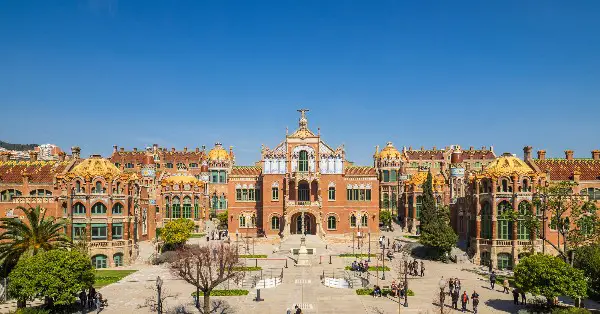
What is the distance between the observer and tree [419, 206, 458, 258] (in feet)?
191

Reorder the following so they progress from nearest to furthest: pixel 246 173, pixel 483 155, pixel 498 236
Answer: pixel 498 236, pixel 246 173, pixel 483 155

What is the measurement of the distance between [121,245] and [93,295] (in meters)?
19.4

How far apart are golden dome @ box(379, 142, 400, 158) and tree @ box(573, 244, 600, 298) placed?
65947 millimetres

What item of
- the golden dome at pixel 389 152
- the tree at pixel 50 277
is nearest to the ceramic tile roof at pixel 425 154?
the golden dome at pixel 389 152

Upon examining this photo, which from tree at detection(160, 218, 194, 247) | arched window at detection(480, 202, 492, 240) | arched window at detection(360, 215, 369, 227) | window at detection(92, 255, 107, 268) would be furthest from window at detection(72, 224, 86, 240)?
arched window at detection(480, 202, 492, 240)

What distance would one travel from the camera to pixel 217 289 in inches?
1704

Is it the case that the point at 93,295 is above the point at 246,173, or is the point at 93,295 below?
below

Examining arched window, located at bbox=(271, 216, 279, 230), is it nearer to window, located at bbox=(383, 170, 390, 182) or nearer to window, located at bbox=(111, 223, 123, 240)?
window, located at bbox=(111, 223, 123, 240)

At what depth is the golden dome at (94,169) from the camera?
55.8m

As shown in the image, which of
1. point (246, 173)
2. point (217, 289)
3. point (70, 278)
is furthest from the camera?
point (246, 173)

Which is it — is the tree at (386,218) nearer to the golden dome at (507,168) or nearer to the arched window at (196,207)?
the golden dome at (507,168)

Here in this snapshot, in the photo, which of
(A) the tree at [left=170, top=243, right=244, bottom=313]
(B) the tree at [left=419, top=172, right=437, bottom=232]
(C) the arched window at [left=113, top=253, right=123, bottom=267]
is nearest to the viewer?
(A) the tree at [left=170, top=243, right=244, bottom=313]

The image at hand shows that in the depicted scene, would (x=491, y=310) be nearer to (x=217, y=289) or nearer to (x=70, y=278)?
(x=217, y=289)

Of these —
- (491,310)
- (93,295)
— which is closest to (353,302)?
(491,310)
